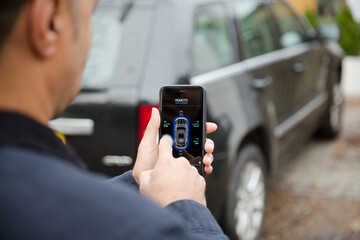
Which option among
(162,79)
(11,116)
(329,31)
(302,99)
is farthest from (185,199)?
(329,31)

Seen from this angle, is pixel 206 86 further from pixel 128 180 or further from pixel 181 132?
pixel 128 180

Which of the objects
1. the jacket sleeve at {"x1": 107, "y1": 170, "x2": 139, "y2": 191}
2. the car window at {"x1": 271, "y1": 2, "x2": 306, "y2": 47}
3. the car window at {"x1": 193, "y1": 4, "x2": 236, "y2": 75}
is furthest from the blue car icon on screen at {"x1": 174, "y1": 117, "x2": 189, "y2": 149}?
the car window at {"x1": 271, "y1": 2, "x2": 306, "y2": 47}

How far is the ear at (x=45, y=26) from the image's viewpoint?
0.74 metres

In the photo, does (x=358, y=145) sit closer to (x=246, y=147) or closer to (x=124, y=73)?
(x=246, y=147)

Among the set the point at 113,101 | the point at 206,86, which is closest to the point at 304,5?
the point at 206,86

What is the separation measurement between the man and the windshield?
5.64ft

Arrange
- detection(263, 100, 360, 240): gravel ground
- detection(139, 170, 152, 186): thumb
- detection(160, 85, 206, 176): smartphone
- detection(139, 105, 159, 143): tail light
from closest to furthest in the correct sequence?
detection(139, 170, 152, 186): thumb → detection(160, 85, 206, 176): smartphone → detection(139, 105, 159, 143): tail light → detection(263, 100, 360, 240): gravel ground

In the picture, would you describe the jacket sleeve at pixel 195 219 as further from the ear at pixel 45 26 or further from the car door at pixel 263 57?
the car door at pixel 263 57

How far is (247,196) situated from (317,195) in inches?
59.2

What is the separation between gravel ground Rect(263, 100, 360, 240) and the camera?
12.3 feet

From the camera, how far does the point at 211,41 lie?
305 cm

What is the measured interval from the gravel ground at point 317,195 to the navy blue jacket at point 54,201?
10.2 ft

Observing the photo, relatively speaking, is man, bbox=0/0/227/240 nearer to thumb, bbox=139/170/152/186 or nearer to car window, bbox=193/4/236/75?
thumb, bbox=139/170/152/186

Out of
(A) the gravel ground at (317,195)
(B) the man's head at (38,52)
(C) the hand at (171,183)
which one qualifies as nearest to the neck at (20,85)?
(B) the man's head at (38,52)
